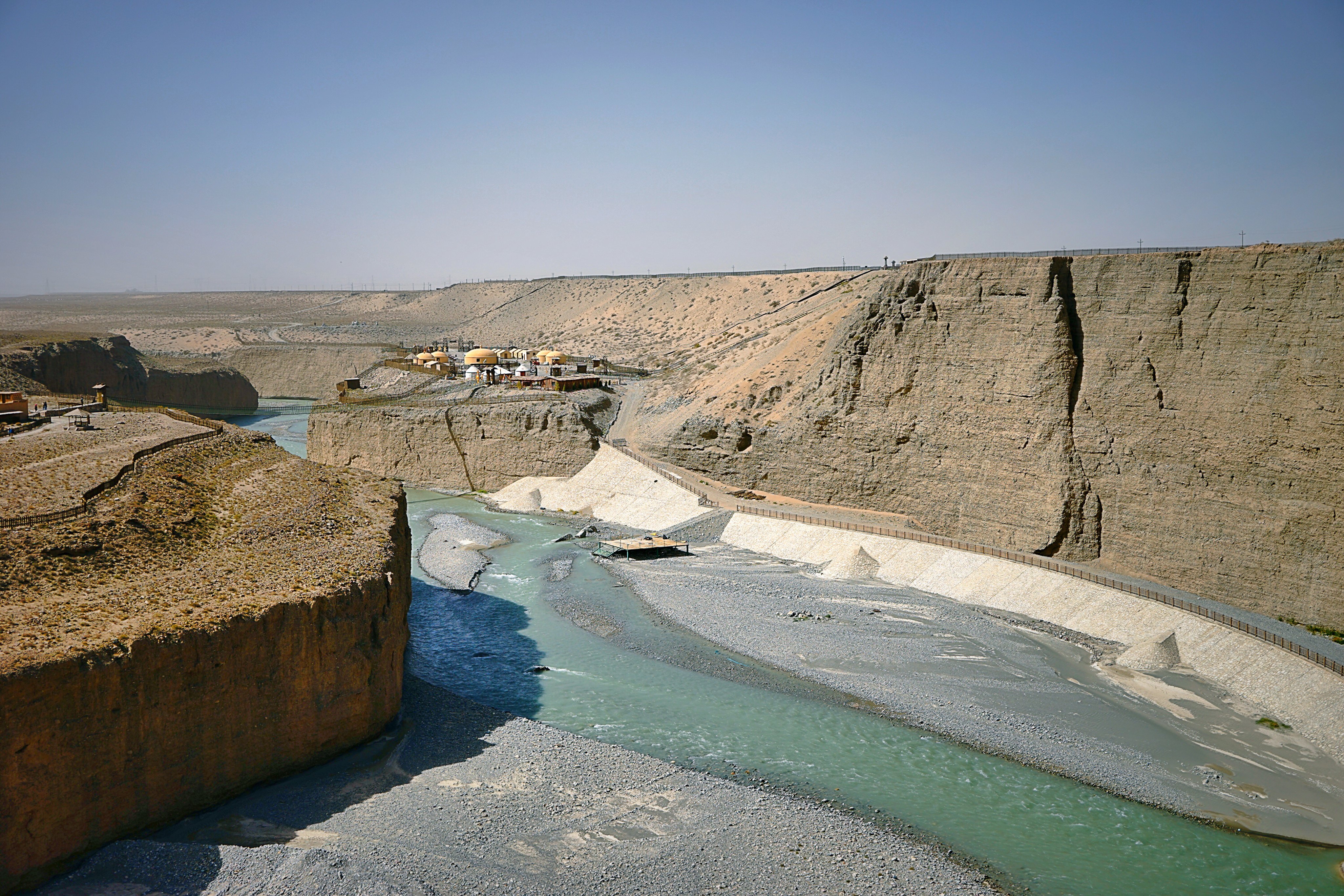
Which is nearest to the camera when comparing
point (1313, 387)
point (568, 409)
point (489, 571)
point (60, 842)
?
point (60, 842)

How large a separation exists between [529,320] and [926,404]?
97.4 m

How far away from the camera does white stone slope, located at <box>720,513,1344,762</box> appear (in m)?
27.9

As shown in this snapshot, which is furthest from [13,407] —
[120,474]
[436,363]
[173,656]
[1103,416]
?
[436,363]

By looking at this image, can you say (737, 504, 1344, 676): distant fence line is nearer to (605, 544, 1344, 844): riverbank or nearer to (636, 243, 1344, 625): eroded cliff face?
(636, 243, 1344, 625): eroded cliff face

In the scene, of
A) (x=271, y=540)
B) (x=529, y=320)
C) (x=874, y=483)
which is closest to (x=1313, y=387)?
(x=874, y=483)

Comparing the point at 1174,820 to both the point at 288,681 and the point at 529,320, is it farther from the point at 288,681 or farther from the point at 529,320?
the point at 529,320

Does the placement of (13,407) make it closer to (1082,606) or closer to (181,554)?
(181,554)

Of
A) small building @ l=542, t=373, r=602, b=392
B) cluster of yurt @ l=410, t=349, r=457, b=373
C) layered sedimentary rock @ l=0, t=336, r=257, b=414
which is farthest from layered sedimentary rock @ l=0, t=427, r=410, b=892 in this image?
layered sedimentary rock @ l=0, t=336, r=257, b=414

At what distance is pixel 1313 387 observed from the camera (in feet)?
111

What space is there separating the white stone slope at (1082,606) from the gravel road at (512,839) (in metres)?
14.4

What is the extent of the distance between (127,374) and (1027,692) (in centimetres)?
9944

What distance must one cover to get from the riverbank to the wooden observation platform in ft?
14.0

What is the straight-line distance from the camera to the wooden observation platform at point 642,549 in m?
48.7

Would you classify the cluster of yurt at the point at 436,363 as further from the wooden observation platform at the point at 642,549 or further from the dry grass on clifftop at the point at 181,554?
the dry grass on clifftop at the point at 181,554
